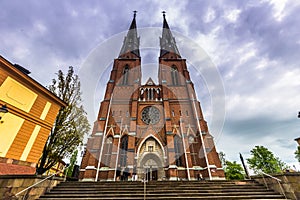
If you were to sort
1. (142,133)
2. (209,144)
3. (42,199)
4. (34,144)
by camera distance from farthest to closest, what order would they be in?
(142,133), (209,144), (34,144), (42,199)

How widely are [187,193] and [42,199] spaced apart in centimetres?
623

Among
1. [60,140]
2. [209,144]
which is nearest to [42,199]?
[60,140]

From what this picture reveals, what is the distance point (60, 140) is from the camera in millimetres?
9555

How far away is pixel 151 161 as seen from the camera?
16.7 metres

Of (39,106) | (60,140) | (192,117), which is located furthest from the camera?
(192,117)

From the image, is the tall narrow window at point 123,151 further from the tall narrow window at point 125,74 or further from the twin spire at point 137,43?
the twin spire at point 137,43

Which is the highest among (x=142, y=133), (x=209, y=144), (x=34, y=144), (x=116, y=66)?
(x=116, y=66)

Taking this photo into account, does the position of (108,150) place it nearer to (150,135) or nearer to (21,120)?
(150,135)

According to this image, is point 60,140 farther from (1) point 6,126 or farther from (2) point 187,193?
(2) point 187,193

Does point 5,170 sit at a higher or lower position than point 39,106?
lower

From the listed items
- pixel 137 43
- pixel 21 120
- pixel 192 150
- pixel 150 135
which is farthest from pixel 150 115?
pixel 137 43

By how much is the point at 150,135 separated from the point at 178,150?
155 inches

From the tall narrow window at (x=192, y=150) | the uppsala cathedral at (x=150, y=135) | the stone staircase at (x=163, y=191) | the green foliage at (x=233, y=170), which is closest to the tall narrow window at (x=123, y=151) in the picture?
the uppsala cathedral at (x=150, y=135)

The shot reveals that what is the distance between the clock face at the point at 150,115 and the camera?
19219mm
